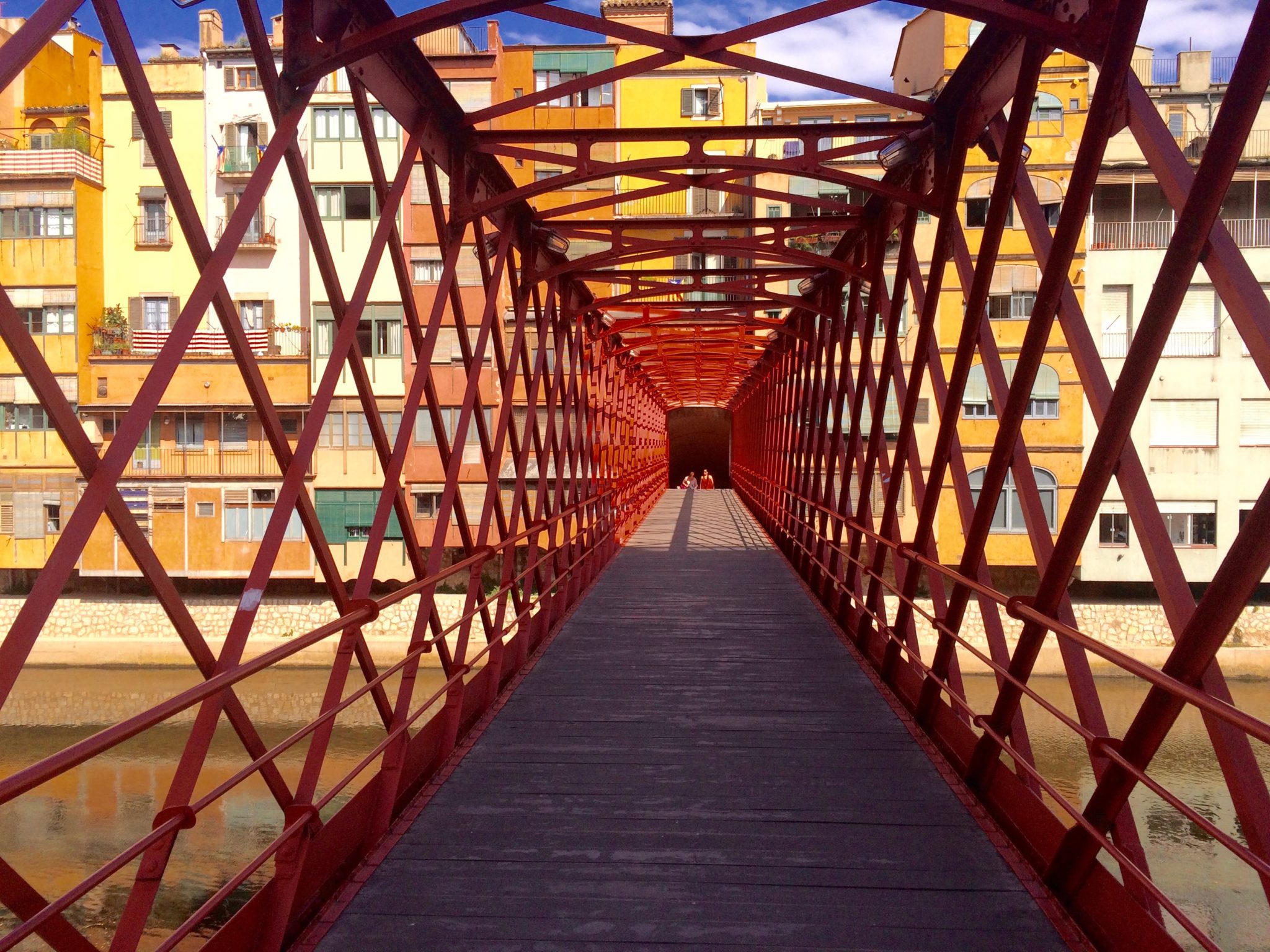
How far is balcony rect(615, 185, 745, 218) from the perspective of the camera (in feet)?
94.5

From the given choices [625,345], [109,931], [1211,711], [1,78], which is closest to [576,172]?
[1,78]

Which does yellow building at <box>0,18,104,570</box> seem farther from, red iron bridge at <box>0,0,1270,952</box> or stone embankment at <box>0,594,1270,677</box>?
red iron bridge at <box>0,0,1270,952</box>

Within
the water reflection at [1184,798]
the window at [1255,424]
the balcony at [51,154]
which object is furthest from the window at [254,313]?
the window at [1255,424]

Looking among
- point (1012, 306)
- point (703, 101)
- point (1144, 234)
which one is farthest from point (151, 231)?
point (1144, 234)

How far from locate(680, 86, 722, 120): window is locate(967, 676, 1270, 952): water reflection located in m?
17.3

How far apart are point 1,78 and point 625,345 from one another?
50.5ft

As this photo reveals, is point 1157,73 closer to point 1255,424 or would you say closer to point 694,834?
point 1255,424

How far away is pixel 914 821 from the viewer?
4117mm

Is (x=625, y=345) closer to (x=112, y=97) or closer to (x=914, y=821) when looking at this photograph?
(x=914, y=821)

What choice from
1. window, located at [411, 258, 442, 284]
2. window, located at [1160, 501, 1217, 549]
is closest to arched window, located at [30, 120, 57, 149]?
window, located at [411, 258, 442, 284]

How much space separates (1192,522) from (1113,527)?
1694mm

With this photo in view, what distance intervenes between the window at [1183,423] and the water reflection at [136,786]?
16.4m

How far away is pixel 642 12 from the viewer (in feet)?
92.6

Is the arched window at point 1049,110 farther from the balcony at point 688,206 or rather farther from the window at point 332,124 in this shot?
the window at point 332,124
